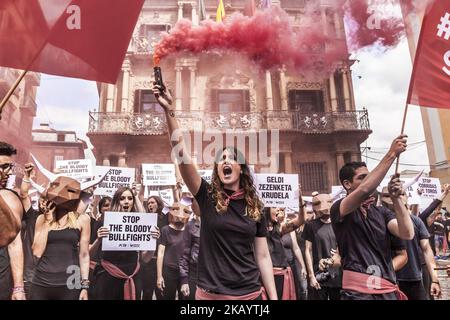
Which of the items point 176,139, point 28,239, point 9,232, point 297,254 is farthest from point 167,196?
point 9,232

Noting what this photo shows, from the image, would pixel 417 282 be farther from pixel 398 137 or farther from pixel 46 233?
pixel 46 233

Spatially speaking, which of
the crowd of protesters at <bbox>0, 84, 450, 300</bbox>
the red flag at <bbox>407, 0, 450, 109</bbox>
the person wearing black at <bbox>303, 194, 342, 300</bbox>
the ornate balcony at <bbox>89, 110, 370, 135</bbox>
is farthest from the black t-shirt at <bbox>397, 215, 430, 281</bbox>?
the ornate balcony at <bbox>89, 110, 370, 135</bbox>

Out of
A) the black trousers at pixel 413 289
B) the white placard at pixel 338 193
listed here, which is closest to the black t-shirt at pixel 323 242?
the black trousers at pixel 413 289

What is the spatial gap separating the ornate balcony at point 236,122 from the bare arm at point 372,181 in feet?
41.1

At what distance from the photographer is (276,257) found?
434 centimetres

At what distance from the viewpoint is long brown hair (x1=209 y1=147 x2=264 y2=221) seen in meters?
2.34

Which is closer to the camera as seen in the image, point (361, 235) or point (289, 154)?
point (361, 235)

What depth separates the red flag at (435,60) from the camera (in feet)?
11.6

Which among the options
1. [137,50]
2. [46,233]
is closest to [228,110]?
Result: [137,50]

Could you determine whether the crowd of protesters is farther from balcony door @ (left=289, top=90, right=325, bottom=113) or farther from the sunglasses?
balcony door @ (left=289, top=90, right=325, bottom=113)

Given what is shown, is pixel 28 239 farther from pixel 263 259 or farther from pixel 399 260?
pixel 399 260

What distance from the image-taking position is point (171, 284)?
15.9 feet

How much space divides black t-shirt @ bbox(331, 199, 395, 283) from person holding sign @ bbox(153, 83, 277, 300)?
2.31 feet
